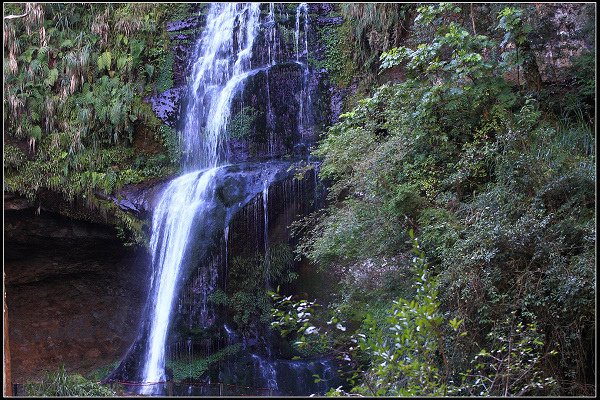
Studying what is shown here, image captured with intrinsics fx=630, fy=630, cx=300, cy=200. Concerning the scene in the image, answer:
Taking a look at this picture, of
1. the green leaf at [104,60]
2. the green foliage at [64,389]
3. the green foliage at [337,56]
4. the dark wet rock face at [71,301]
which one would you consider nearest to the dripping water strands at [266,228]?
the green foliage at [337,56]

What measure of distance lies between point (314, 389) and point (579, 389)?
4919 millimetres

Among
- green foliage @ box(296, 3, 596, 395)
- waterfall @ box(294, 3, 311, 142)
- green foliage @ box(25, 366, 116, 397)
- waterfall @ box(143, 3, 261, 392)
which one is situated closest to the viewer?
green foliage @ box(296, 3, 596, 395)

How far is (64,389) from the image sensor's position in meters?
8.30

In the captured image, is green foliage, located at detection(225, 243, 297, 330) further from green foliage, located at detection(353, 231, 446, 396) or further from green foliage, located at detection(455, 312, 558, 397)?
green foliage, located at detection(353, 231, 446, 396)

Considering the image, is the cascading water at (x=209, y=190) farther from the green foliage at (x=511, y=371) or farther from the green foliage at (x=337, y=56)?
the green foliage at (x=511, y=371)

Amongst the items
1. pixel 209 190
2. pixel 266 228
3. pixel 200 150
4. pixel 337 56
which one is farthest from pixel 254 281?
pixel 337 56

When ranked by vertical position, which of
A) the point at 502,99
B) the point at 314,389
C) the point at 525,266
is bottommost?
the point at 314,389

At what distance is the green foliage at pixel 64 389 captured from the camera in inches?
324

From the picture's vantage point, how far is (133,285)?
50.3ft

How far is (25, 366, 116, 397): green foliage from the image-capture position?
8.24 m

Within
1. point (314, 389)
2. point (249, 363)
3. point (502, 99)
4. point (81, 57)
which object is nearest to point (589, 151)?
point (502, 99)

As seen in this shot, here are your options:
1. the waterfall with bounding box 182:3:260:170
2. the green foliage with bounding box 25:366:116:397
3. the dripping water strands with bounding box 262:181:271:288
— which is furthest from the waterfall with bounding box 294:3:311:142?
the green foliage with bounding box 25:366:116:397

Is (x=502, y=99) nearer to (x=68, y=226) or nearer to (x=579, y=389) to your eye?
(x=579, y=389)

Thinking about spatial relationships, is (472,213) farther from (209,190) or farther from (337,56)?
(337,56)
